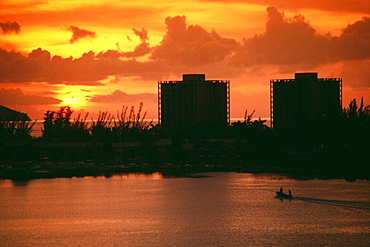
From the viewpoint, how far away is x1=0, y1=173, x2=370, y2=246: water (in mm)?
56375

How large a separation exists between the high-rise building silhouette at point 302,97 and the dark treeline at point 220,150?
2747cm

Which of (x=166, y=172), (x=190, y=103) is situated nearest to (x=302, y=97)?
(x=190, y=103)

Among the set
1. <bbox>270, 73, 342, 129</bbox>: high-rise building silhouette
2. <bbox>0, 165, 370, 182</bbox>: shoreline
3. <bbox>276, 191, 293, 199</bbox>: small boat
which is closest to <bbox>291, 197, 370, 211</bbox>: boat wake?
<bbox>276, 191, 293, 199</bbox>: small boat

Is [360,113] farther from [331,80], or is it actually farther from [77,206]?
[77,206]

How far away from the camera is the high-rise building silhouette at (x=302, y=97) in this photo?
168 meters

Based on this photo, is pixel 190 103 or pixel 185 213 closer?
pixel 185 213

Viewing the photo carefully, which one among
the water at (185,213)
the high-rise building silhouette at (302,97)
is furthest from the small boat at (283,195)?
the high-rise building silhouette at (302,97)

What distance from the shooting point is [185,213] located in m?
68.4

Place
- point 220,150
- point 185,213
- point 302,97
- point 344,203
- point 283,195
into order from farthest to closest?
point 302,97, point 220,150, point 283,195, point 344,203, point 185,213

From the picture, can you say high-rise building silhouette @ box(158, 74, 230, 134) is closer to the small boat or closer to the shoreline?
the shoreline

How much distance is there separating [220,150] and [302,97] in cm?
5093

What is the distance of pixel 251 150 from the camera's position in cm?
12325

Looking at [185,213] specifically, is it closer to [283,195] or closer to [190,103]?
[283,195]

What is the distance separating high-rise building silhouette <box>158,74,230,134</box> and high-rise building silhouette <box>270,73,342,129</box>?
13824 millimetres
